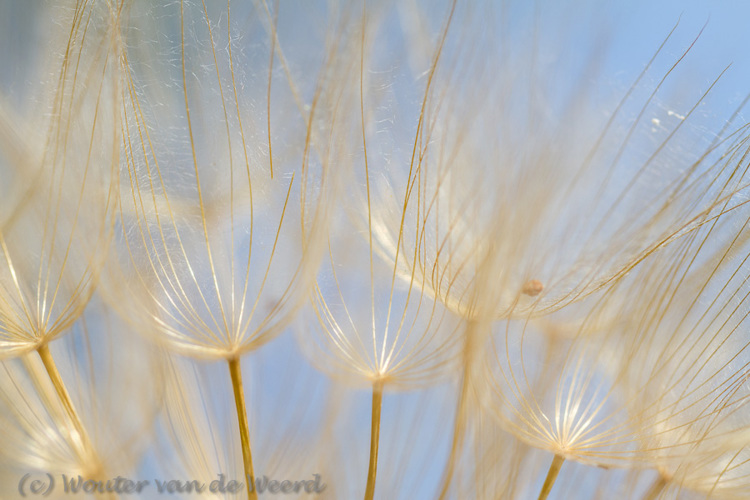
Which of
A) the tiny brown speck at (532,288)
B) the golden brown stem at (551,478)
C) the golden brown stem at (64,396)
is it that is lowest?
the golden brown stem at (64,396)

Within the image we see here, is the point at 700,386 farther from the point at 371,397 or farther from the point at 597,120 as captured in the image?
the point at 371,397

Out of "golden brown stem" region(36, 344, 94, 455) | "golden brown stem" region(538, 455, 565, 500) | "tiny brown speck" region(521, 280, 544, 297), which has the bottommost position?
"golden brown stem" region(36, 344, 94, 455)

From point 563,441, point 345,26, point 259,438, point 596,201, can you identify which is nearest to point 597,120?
point 596,201

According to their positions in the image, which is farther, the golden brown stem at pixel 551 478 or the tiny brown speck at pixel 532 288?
the tiny brown speck at pixel 532 288

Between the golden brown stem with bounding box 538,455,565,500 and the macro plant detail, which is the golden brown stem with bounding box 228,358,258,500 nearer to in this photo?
the macro plant detail

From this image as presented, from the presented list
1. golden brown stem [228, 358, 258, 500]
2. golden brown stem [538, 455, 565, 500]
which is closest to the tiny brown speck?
golden brown stem [538, 455, 565, 500]

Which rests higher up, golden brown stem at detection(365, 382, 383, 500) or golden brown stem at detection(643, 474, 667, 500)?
golden brown stem at detection(643, 474, 667, 500)

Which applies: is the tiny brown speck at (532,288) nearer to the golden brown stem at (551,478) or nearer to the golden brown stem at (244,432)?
the golden brown stem at (551,478)

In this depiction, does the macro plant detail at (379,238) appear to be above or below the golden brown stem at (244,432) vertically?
above

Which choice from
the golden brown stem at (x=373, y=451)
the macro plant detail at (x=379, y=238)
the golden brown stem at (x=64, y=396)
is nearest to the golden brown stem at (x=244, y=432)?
the macro plant detail at (x=379, y=238)
